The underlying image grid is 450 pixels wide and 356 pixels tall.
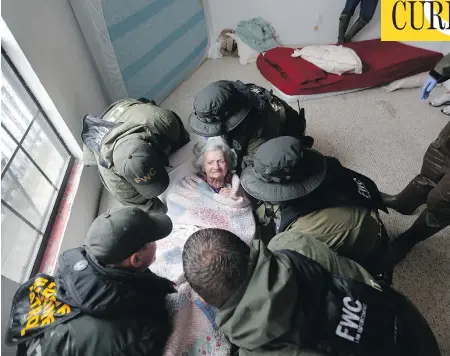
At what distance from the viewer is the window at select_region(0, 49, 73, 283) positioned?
137cm

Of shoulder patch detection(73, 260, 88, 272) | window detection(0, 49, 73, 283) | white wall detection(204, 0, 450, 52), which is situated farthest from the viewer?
white wall detection(204, 0, 450, 52)

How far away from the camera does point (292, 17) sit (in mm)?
3311

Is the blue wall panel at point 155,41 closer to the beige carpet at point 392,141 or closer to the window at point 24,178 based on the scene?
the beige carpet at point 392,141

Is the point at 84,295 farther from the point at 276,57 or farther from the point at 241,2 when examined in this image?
the point at 241,2

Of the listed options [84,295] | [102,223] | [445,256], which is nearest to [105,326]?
[84,295]

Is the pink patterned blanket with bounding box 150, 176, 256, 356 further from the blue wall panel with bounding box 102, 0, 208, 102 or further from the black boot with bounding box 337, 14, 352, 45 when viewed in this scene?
the black boot with bounding box 337, 14, 352, 45

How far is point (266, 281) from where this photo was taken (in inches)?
30.5

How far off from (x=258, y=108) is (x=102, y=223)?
97 cm

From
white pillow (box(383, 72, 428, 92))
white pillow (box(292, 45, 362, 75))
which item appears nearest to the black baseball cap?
white pillow (box(292, 45, 362, 75))

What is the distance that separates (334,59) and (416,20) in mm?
735

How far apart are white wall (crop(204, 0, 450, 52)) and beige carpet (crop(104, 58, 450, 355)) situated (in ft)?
2.12

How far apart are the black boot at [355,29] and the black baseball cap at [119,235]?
289 cm

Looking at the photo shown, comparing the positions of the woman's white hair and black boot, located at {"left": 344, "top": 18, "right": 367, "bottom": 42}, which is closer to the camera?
the woman's white hair

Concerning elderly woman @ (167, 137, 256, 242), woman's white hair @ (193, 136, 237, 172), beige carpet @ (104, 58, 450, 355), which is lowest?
beige carpet @ (104, 58, 450, 355)
